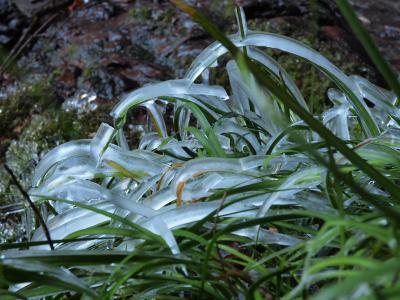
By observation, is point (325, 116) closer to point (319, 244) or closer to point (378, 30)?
point (319, 244)

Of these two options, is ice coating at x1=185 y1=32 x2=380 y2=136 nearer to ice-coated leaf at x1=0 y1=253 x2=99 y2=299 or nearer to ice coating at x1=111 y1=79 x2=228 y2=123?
ice coating at x1=111 y1=79 x2=228 y2=123

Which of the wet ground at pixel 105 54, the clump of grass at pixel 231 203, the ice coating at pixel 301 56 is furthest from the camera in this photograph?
the wet ground at pixel 105 54

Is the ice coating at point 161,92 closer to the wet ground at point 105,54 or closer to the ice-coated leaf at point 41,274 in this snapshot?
the ice-coated leaf at point 41,274

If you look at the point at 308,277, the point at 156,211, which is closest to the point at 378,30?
the point at 156,211

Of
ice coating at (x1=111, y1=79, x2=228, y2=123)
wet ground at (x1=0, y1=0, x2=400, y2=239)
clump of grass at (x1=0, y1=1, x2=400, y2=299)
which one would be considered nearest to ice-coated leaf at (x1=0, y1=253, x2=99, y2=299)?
clump of grass at (x1=0, y1=1, x2=400, y2=299)

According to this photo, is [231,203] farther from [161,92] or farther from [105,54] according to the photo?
[105,54]

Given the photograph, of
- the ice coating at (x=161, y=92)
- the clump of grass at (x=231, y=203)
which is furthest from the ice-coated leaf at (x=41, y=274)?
the ice coating at (x=161, y=92)
